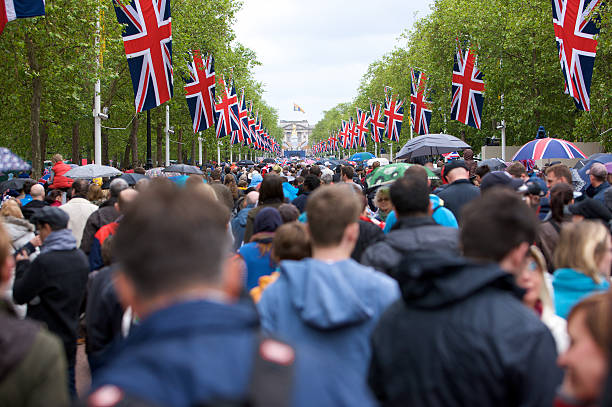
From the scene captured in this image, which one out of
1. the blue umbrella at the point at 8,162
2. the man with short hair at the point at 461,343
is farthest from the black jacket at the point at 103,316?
the blue umbrella at the point at 8,162

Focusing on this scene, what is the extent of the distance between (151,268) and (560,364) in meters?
1.25

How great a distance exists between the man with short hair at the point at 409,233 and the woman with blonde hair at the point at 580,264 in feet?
2.26

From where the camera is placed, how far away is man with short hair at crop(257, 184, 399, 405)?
2.45 m

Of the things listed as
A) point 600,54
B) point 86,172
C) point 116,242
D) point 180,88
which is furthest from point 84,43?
point 116,242

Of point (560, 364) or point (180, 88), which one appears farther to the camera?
point (180, 88)

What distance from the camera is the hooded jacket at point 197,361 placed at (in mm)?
1285

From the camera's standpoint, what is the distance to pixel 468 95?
24.1 m

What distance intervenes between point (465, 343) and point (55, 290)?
362cm

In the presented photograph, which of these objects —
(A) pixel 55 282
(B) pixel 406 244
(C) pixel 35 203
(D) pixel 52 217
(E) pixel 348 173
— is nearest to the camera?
(B) pixel 406 244

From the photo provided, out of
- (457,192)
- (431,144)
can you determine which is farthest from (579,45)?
(457,192)

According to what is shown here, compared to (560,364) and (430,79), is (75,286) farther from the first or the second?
(430,79)

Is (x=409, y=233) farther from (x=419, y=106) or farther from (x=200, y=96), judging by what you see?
(x=419, y=106)

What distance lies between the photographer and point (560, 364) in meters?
1.85

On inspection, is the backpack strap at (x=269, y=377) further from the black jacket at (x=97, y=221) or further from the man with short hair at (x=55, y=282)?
the black jacket at (x=97, y=221)
